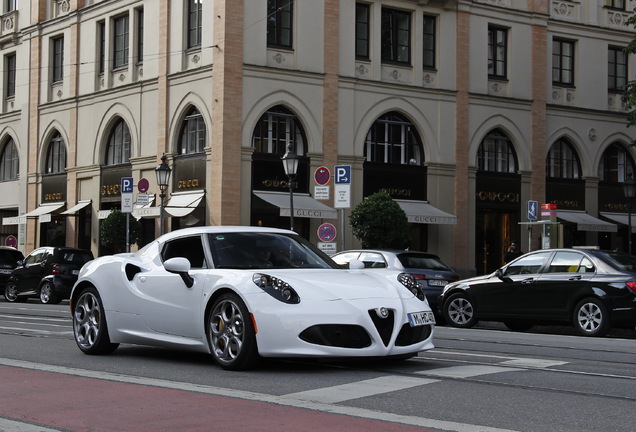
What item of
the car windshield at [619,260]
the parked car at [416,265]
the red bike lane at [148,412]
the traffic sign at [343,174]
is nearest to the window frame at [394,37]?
the traffic sign at [343,174]

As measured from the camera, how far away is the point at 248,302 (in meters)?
9.52

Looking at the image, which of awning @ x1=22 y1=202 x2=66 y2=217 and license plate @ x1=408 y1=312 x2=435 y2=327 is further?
awning @ x1=22 y1=202 x2=66 y2=217

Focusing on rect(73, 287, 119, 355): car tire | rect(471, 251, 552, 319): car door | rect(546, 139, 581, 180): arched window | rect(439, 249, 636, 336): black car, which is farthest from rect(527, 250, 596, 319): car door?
rect(546, 139, 581, 180): arched window

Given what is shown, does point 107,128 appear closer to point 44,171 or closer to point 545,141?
point 44,171

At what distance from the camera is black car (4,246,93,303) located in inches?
1185

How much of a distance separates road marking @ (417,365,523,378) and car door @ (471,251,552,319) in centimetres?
807

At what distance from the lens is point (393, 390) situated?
8.41 metres

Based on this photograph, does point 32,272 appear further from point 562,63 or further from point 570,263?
point 562,63

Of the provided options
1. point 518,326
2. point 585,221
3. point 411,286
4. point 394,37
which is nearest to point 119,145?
point 394,37

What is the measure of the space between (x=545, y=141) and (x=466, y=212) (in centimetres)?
497

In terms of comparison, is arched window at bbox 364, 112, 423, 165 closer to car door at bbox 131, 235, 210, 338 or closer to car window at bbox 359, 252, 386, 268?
car window at bbox 359, 252, 386, 268

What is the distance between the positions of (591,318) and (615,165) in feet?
94.2

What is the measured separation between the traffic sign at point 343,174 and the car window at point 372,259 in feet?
13.5

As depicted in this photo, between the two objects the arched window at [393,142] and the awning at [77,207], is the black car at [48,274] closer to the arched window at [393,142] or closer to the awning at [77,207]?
the awning at [77,207]
